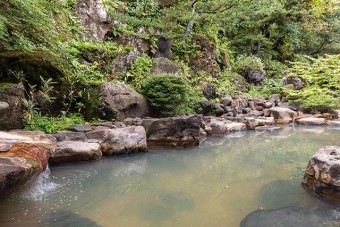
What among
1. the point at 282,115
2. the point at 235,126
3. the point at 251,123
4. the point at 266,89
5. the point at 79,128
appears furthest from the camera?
the point at 266,89

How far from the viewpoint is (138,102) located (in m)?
8.89

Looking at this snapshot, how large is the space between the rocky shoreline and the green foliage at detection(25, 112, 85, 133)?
281 millimetres

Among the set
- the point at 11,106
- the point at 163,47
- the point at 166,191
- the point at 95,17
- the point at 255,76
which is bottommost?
the point at 166,191

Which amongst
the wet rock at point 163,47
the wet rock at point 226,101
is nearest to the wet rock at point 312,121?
the wet rock at point 226,101

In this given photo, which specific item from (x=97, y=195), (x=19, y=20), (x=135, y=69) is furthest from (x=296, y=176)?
(x=135, y=69)

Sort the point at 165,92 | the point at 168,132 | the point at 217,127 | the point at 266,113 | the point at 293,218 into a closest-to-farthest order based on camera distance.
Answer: the point at 293,218
the point at 168,132
the point at 165,92
the point at 217,127
the point at 266,113

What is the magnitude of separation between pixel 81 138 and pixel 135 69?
4.85m

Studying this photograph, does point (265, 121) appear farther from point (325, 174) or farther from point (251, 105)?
point (325, 174)

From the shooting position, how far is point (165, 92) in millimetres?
9180

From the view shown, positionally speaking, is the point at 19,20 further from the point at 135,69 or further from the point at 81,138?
the point at 135,69

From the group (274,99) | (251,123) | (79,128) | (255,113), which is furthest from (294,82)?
(79,128)

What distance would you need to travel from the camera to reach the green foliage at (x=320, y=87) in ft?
41.8

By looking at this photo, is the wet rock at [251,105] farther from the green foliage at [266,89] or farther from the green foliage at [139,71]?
the green foliage at [139,71]

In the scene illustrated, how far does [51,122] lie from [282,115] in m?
9.03
